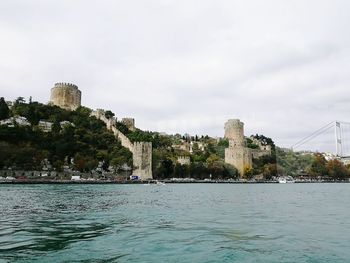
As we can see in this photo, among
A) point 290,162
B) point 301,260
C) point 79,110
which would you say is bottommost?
point 301,260

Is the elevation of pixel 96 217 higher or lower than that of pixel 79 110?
lower

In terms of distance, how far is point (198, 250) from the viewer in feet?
25.9

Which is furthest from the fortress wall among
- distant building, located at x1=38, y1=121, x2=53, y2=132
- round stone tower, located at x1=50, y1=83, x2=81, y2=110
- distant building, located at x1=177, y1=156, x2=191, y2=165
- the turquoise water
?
the turquoise water

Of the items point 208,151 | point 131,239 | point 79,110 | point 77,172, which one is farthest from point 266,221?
point 208,151

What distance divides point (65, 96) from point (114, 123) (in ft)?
39.4

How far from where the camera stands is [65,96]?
243ft

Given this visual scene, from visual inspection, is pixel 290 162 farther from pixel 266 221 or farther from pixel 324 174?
pixel 266 221

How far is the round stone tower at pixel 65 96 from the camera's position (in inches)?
2906

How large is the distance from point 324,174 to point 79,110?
57.4 metres

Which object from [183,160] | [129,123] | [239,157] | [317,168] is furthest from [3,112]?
[317,168]

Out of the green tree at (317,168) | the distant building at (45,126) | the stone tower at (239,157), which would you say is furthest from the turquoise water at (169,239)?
the green tree at (317,168)

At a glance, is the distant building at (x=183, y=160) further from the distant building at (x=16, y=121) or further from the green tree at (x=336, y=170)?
the green tree at (x=336, y=170)

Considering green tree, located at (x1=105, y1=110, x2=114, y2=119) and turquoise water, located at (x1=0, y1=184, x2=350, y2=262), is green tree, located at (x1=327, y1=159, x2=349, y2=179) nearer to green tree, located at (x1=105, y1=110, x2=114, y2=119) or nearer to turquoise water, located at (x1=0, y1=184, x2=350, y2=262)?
green tree, located at (x1=105, y1=110, x2=114, y2=119)

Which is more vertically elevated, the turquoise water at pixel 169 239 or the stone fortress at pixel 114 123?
the stone fortress at pixel 114 123
